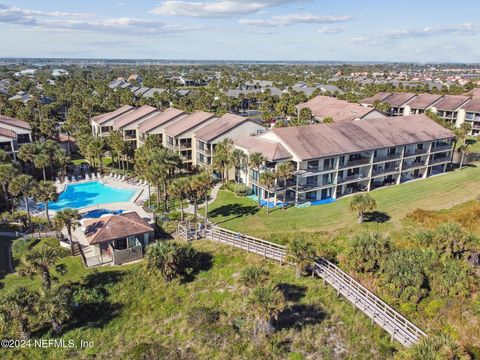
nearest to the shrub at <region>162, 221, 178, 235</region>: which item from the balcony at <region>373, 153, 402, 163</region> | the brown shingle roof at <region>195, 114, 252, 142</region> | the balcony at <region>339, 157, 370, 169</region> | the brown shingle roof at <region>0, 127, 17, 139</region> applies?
the brown shingle roof at <region>195, 114, 252, 142</region>

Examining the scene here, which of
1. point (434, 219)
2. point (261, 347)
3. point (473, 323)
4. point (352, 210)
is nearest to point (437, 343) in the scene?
point (473, 323)

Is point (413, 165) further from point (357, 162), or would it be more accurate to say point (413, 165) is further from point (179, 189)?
point (179, 189)

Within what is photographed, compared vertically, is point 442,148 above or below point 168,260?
above

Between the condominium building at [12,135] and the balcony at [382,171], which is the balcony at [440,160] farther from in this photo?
the condominium building at [12,135]

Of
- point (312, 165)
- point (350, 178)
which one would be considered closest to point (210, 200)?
point (312, 165)

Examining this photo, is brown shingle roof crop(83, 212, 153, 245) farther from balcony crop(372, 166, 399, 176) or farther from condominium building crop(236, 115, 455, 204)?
balcony crop(372, 166, 399, 176)

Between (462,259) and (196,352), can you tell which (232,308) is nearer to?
(196,352)
